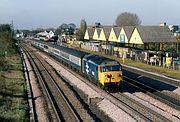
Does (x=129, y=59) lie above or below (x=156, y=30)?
below

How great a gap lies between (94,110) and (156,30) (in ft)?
167

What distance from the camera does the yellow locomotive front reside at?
3088 cm

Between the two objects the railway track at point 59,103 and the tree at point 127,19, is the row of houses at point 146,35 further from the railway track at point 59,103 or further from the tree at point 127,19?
the tree at point 127,19

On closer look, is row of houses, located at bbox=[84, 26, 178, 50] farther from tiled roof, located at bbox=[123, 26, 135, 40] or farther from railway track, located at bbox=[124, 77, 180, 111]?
railway track, located at bbox=[124, 77, 180, 111]

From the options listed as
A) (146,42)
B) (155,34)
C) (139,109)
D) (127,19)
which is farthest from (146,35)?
(127,19)

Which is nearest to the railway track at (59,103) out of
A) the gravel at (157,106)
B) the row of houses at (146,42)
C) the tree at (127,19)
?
the gravel at (157,106)

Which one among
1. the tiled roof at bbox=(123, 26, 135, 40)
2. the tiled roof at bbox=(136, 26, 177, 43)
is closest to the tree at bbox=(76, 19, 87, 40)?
the tiled roof at bbox=(123, 26, 135, 40)

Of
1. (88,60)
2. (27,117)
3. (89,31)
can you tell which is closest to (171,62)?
(88,60)

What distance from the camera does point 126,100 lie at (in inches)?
1107

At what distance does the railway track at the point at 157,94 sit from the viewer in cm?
2674

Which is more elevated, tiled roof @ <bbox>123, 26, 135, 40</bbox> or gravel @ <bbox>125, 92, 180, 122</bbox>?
tiled roof @ <bbox>123, 26, 135, 40</bbox>

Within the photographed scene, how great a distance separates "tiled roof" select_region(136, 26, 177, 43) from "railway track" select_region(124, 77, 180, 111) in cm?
3203

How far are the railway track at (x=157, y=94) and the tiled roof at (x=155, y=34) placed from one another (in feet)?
105

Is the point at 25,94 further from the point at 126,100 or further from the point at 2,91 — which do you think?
the point at 126,100
